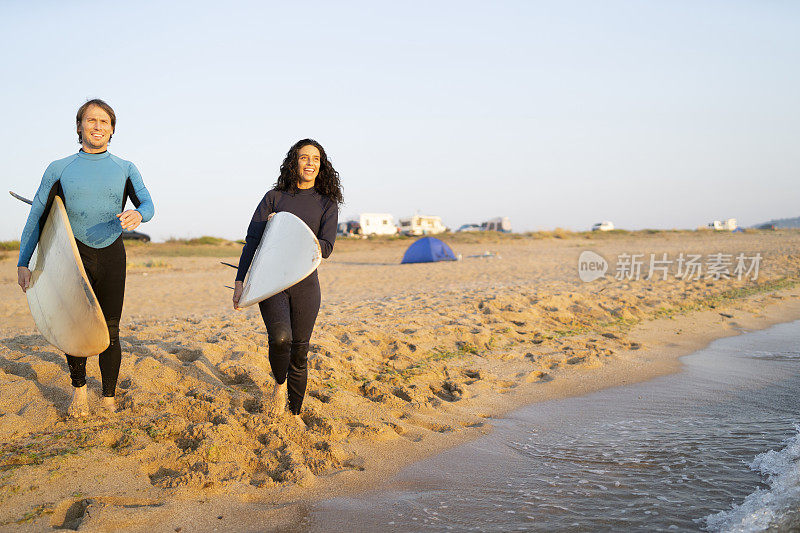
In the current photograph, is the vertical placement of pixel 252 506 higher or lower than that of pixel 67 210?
lower

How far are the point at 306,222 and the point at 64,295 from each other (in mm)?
1434

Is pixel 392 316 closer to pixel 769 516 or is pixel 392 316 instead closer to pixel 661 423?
pixel 661 423

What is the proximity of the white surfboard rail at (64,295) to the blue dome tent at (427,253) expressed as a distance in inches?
616

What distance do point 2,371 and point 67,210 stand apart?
1.63 m

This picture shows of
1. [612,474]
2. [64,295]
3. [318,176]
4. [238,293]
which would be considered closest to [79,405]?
[64,295]

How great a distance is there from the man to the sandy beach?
0.58 m

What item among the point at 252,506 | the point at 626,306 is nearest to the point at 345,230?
the point at 626,306

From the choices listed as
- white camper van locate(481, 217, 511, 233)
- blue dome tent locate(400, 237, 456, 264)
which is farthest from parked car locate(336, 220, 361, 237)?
blue dome tent locate(400, 237, 456, 264)

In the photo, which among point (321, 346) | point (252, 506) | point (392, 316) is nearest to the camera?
point (252, 506)

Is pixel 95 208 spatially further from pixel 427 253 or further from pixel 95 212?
pixel 427 253

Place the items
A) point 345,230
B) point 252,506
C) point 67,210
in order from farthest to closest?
point 345,230
point 67,210
point 252,506

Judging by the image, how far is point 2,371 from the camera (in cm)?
409

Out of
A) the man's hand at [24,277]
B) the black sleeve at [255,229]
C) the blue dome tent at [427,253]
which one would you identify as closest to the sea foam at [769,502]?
the black sleeve at [255,229]

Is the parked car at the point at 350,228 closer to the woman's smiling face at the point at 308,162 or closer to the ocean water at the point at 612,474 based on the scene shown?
the ocean water at the point at 612,474
